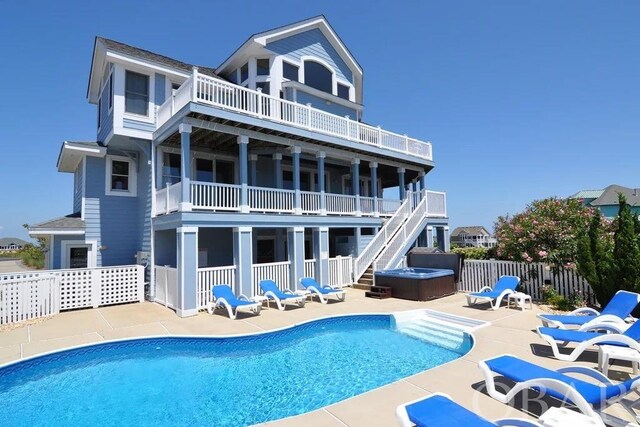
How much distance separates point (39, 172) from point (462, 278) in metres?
26.5

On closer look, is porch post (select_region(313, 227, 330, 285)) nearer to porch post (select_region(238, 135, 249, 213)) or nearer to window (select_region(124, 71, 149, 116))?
porch post (select_region(238, 135, 249, 213))

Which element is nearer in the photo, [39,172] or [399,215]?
[399,215]

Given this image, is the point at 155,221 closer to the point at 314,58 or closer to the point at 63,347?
the point at 63,347

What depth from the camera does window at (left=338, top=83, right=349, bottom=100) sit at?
18.4 m

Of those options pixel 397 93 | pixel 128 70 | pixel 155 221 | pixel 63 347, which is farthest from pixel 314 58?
pixel 63 347

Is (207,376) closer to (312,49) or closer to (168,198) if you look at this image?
(168,198)

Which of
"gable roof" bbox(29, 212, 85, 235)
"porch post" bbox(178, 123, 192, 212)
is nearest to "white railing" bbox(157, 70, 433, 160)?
"porch post" bbox(178, 123, 192, 212)

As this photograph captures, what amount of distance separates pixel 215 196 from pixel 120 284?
4.69m

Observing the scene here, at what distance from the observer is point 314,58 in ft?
55.6

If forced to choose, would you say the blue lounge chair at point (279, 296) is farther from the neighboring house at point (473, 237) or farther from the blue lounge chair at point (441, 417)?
the neighboring house at point (473, 237)

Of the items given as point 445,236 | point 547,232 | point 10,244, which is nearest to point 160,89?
point 547,232

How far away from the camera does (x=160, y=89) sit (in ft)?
42.4

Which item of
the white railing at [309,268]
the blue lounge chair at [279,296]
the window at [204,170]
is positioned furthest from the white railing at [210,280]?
the window at [204,170]

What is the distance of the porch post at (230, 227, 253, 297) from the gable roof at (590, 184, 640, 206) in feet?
167
